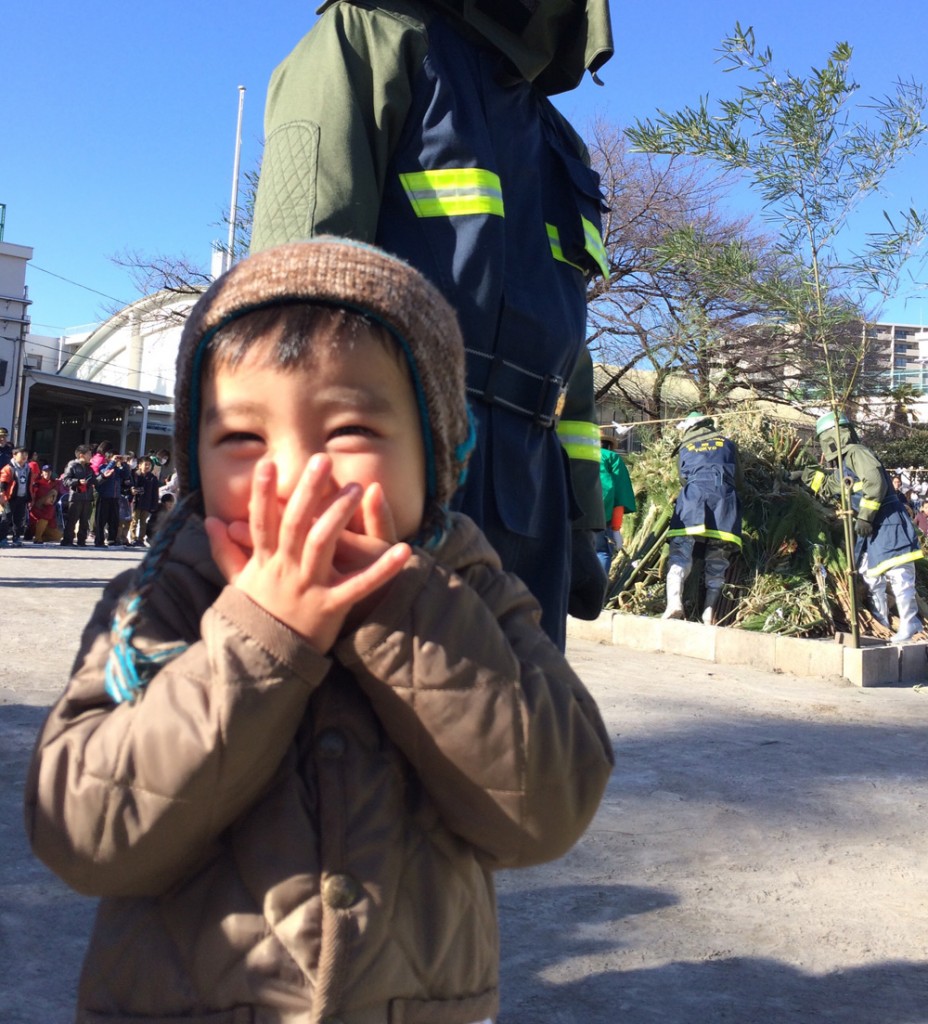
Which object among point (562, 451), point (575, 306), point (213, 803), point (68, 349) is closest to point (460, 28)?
point (575, 306)

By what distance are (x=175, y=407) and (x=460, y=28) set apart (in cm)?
116

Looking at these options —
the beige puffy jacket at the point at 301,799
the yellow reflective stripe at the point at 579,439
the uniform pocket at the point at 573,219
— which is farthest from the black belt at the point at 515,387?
the beige puffy jacket at the point at 301,799

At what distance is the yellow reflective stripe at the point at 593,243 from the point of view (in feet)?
7.45

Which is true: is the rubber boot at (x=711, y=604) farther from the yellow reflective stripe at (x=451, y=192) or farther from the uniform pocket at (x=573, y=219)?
the yellow reflective stripe at (x=451, y=192)

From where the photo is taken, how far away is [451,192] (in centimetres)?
200

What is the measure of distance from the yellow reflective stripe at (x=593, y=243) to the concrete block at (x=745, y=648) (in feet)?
18.3

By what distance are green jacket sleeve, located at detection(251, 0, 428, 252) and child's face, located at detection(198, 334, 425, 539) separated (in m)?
0.65

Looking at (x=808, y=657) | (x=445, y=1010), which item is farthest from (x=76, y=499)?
(x=445, y=1010)

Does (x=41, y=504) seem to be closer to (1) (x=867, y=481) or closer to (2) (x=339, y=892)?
(1) (x=867, y=481)

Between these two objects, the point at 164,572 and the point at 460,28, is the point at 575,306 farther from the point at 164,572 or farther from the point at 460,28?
the point at 164,572

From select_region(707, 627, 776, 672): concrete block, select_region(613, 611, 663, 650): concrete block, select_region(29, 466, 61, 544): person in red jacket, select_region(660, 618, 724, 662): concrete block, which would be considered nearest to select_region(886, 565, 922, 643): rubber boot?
select_region(707, 627, 776, 672): concrete block

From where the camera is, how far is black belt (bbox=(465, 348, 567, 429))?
2012 millimetres

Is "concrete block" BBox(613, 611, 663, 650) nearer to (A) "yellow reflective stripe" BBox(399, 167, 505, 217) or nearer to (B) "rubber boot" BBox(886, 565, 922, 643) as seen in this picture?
(B) "rubber boot" BBox(886, 565, 922, 643)

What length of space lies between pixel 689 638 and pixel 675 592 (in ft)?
2.25
